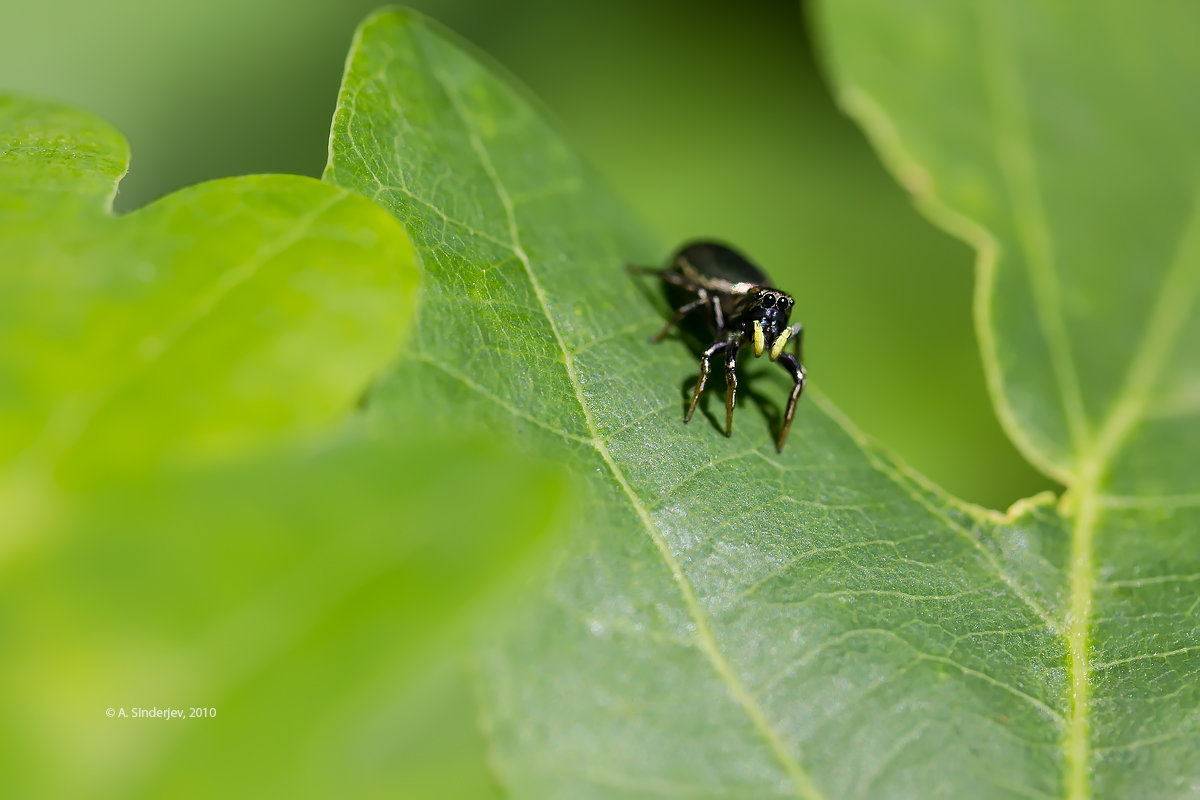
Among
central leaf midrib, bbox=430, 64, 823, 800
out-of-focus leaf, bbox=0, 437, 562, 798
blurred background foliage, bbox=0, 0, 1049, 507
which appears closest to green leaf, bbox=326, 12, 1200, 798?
central leaf midrib, bbox=430, 64, 823, 800

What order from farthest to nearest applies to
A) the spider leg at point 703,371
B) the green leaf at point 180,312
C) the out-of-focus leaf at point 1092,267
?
the spider leg at point 703,371 → the out-of-focus leaf at point 1092,267 → the green leaf at point 180,312

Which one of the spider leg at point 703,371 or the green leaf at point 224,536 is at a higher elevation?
the green leaf at point 224,536

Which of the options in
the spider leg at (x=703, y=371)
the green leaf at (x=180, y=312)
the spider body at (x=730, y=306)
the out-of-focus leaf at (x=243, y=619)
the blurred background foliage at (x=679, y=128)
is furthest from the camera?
the blurred background foliage at (x=679, y=128)

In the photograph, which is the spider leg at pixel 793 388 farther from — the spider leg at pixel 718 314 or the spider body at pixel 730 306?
the spider leg at pixel 718 314

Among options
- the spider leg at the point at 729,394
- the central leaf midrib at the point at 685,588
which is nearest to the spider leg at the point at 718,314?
the spider leg at the point at 729,394

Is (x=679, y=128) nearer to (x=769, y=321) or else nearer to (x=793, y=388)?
(x=769, y=321)

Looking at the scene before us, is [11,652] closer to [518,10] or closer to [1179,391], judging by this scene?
[1179,391]

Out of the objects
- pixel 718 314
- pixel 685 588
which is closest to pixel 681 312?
pixel 718 314
